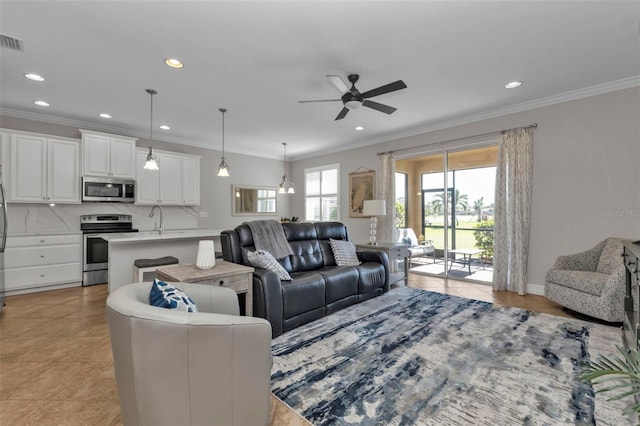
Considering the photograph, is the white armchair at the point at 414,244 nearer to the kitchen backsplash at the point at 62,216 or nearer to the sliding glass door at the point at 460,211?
the sliding glass door at the point at 460,211

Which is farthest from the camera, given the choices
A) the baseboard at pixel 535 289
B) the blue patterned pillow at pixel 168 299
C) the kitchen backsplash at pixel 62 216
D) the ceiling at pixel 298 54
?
the kitchen backsplash at pixel 62 216

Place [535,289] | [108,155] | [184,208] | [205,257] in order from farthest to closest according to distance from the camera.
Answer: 1. [184,208]
2. [108,155]
3. [535,289]
4. [205,257]

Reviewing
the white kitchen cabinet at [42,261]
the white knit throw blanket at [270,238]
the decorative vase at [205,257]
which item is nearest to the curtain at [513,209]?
the white knit throw blanket at [270,238]

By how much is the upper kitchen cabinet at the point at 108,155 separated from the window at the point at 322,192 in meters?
3.99

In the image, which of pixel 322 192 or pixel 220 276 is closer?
pixel 220 276

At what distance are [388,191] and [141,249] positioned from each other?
436 cm

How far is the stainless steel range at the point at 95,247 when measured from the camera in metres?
4.70

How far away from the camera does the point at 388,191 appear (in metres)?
5.86

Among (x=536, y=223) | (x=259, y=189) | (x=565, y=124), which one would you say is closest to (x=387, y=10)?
(x=565, y=124)

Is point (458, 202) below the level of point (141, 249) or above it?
above

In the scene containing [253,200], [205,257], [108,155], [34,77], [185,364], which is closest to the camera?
[185,364]

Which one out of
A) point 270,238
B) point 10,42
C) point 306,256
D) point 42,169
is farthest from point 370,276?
point 42,169

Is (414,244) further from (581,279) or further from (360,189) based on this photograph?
(581,279)

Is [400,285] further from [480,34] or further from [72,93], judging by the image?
[72,93]
